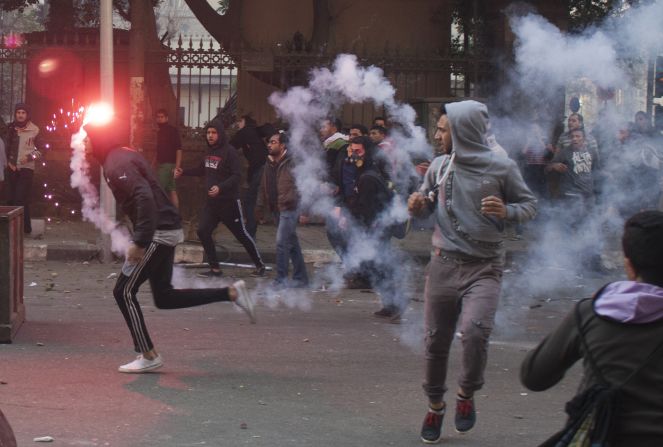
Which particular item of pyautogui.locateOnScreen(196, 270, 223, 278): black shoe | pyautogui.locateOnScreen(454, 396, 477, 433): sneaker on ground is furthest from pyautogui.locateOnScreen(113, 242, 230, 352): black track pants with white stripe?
pyautogui.locateOnScreen(196, 270, 223, 278): black shoe

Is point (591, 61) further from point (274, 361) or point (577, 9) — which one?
point (274, 361)

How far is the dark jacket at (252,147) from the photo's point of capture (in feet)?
46.0

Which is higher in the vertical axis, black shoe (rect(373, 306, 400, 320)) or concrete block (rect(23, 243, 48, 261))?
black shoe (rect(373, 306, 400, 320))

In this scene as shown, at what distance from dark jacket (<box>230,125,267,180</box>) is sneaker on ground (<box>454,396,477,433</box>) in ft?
27.9

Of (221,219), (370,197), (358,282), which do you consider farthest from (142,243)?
(221,219)

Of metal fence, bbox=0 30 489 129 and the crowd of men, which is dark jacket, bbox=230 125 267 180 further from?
metal fence, bbox=0 30 489 129

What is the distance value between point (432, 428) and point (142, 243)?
2360 millimetres

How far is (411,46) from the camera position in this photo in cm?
2088

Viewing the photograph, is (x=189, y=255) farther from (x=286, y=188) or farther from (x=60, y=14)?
(x=60, y=14)

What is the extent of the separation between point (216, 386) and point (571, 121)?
294 inches

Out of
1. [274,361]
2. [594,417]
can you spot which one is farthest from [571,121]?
[594,417]

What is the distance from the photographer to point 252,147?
46.3ft

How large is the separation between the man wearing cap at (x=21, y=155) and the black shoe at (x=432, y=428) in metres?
10.3

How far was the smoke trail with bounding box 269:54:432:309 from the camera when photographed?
10.8 m
